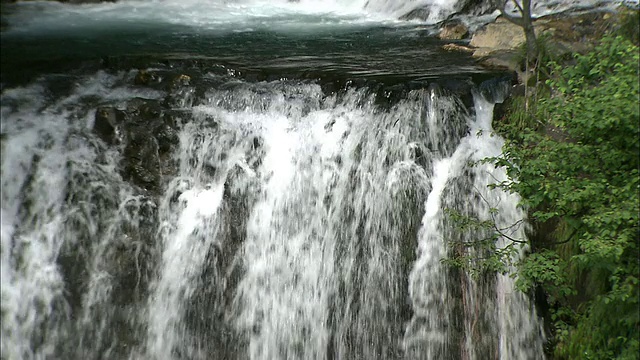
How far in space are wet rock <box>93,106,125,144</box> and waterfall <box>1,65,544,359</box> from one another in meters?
0.05

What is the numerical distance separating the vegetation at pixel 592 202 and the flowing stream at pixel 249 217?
544mm

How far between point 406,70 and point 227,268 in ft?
11.1

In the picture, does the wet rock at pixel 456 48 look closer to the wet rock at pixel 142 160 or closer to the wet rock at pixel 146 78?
the wet rock at pixel 146 78

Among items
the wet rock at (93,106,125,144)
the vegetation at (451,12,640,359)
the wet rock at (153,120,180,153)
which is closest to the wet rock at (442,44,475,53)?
the vegetation at (451,12,640,359)

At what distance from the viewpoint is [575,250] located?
5570 mm

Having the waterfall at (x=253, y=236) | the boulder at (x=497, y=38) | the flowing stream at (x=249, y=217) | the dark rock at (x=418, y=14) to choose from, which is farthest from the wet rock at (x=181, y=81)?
the dark rock at (x=418, y=14)

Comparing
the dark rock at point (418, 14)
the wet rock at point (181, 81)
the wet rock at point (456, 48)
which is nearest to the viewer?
the wet rock at point (181, 81)

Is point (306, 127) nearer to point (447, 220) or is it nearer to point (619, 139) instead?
point (447, 220)

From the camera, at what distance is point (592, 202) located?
15.7 ft

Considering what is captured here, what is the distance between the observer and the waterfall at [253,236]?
19.4 feet

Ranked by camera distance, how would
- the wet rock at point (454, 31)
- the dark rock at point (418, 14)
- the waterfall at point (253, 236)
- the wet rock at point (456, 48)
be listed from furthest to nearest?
the dark rock at point (418, 14), the wet rock at point (454, 31), the wet rock at point (456, 48), the waterfall at point (253, 236)

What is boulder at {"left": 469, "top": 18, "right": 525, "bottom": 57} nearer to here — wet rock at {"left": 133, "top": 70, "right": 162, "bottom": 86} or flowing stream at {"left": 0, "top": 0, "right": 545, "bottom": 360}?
flowing stream at {"left": 0, "top": 0, "right": 545, "bottom": 360}

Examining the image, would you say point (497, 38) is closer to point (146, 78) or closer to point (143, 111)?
point (146, 78)

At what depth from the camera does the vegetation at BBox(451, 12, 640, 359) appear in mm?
4594
